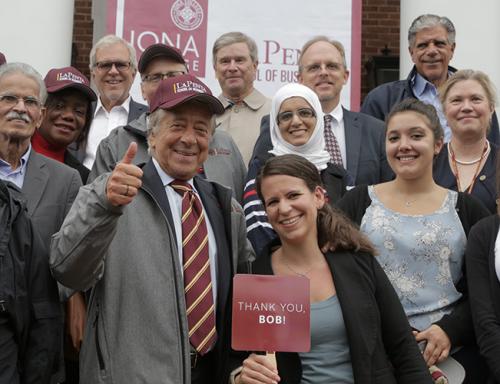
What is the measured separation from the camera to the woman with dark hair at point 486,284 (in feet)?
11.9

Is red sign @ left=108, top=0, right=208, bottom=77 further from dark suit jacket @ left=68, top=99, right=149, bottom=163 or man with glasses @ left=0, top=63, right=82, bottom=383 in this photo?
man with glasses @ left=0, top=63, right=82, bottom=383

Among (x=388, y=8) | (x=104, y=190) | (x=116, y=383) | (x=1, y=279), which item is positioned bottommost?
(x=116, y=383)

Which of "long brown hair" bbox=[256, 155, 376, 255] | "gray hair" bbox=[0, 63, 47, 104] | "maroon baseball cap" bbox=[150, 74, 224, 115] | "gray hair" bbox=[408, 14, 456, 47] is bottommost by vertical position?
"long brown hair" bbox=[256, 155, 376, 255]

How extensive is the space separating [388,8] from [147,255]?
8.19 m

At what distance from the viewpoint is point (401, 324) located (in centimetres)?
341

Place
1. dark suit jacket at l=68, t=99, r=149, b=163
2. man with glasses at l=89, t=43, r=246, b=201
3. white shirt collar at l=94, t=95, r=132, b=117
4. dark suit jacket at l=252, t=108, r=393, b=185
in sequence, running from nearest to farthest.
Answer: man with glasses at l=89, t=43, r=246, b=201 → dark suit jacket at l=252, t=108, r=393, b=185 → dark suit jacket at l=68, t=99, r=149, b=163 → white shirt collar at l=94, t=95, r=132, b=117

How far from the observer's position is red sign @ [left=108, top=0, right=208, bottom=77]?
22.6 ft

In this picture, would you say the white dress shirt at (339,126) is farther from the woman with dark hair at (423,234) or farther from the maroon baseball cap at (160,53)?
the maroon baseball cap at (160,53)

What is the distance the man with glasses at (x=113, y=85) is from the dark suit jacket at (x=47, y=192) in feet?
4.26

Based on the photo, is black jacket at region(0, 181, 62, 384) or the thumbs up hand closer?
the thumbs up hand

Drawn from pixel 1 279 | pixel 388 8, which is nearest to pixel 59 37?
pixel 1 279

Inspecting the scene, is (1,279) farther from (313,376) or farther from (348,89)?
(348,89)

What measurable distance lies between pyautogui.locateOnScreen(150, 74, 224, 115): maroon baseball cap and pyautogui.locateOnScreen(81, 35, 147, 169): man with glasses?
5.82 ft

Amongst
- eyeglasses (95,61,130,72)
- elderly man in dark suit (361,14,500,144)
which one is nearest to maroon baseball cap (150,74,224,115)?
eyeglasses (95,61,130,72)
